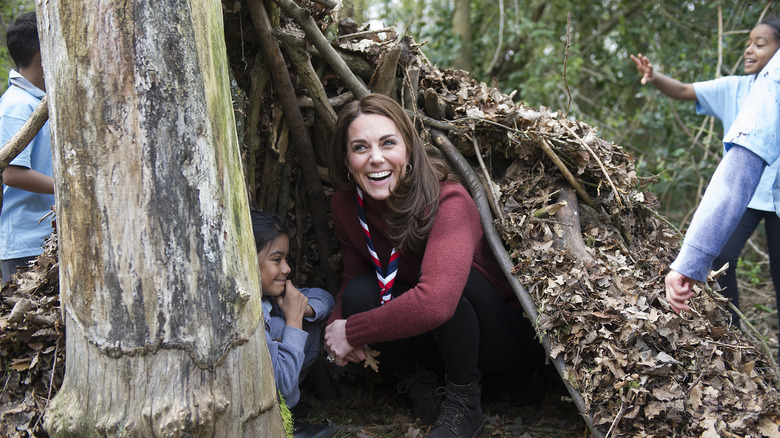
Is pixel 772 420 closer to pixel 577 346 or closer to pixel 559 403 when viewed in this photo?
pixel 577 346

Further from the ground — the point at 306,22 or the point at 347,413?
the point at 306,22

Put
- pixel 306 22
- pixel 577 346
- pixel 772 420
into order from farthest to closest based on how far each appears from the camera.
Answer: pixel 306 22 < pixel 577 346 < pixel 772 420

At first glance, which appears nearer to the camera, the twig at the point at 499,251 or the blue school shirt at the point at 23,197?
the twig at the point at 499,251

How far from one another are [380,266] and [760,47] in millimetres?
2789

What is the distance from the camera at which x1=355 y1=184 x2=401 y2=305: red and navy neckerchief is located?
2924 mm

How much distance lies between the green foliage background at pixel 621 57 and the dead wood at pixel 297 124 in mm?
3052

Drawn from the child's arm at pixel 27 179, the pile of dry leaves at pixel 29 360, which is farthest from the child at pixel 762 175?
the child's arm at pixel 27 179

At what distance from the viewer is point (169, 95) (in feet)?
6.07

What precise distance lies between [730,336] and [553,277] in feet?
2.82

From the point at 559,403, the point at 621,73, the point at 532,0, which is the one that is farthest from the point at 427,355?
the point at 532,0

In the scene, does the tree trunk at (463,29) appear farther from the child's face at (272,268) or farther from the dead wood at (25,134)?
the dead wood at (25,134)

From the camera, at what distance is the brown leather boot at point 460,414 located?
2844 mm

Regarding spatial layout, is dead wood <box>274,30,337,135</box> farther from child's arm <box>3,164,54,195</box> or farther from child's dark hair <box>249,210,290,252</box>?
child's arm <box>3,164,54,195</box>

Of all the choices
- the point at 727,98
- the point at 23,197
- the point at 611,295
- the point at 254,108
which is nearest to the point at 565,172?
the point at 611,295
